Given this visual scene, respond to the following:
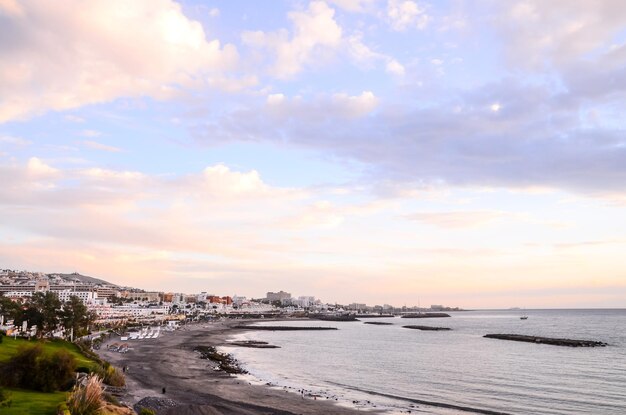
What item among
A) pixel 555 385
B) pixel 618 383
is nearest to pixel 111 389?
pixel 555 385

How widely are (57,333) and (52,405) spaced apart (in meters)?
51.0

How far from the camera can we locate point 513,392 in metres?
46.3

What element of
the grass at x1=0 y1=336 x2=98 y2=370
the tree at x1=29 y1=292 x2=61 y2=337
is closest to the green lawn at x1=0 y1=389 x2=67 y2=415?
the grass at x1=0 y1=336 x2=98 y2=370

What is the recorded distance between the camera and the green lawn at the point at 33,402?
2173 centimetres

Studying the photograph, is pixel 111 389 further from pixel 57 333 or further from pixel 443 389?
pixel 57 333

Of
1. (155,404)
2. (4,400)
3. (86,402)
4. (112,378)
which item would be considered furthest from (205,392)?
(4,400)

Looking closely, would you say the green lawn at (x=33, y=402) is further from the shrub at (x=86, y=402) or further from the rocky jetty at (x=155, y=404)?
the rocky jetty at (x=155, y=404)

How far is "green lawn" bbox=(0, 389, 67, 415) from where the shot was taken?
71.3 ft

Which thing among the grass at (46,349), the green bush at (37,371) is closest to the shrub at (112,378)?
the grass at (46,349)

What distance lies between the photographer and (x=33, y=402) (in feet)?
79.2

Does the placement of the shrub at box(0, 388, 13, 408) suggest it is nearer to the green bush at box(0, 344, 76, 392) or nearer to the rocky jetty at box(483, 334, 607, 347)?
the green bush at box(0, 344, 76, 392)

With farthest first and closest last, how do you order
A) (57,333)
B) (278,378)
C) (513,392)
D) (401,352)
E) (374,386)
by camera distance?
1. (401,352)
2. (57,333)
3. (278,378)
4. (374,386)
5. (513,392)

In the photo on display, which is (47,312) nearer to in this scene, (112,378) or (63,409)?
(112,378)

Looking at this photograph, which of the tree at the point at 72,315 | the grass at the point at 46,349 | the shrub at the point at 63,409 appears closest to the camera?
the shrub at the point at 63,409
